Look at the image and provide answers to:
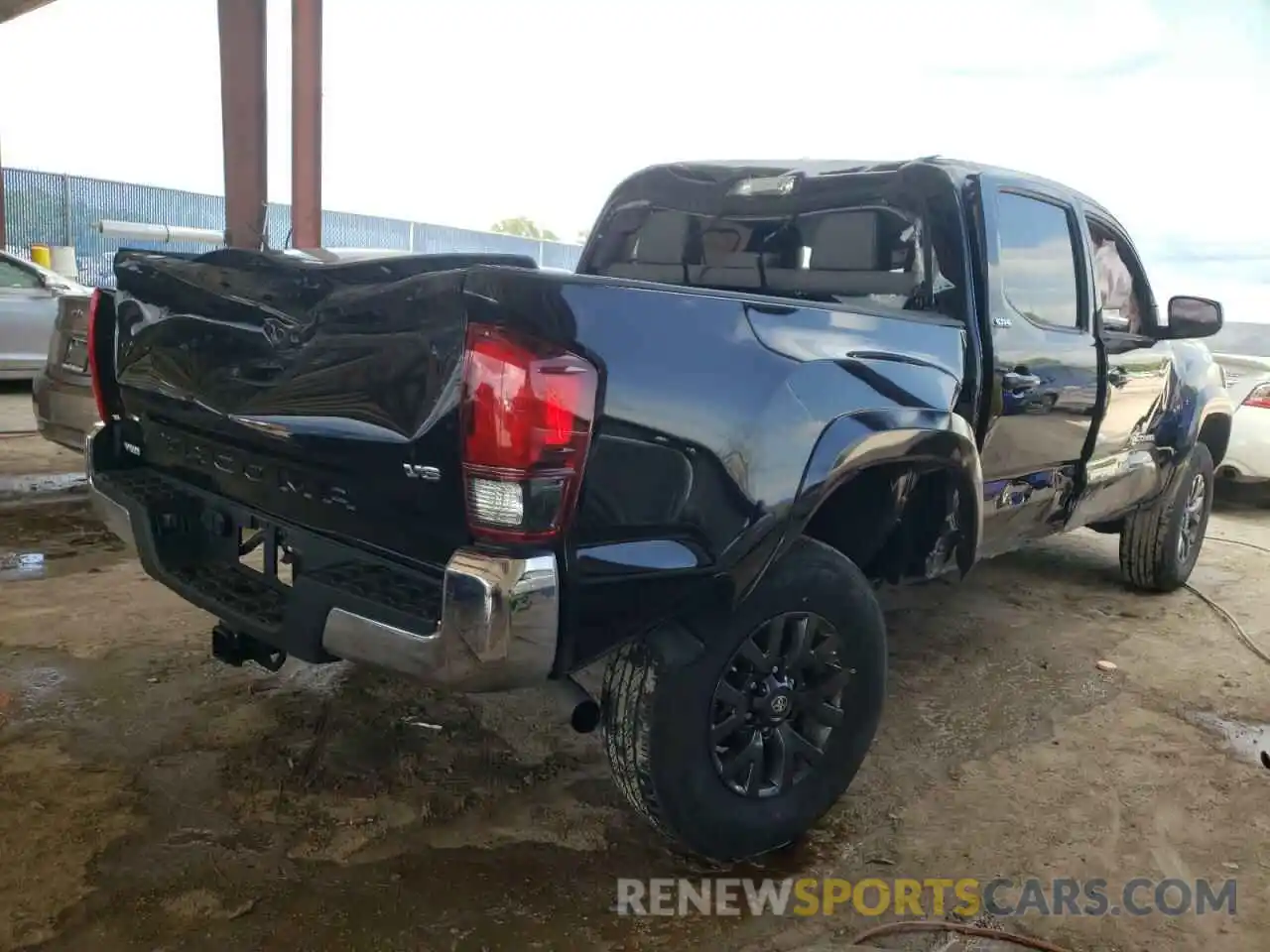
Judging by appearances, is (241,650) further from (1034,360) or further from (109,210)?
(109,210)

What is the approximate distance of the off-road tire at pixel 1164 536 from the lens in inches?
193

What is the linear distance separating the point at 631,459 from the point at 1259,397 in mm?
6877

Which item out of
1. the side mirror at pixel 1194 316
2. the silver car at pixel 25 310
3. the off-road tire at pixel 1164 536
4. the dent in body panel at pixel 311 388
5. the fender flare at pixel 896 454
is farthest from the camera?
the silver car at pixel 25 310

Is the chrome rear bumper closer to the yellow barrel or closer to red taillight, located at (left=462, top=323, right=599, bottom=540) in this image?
red taillight, located at (left=462, top=323, right=599, bottom=540)

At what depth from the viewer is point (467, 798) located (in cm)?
275

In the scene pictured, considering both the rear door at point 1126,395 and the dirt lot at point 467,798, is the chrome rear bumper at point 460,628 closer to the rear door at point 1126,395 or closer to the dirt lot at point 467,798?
the dirt lot at point 467,798

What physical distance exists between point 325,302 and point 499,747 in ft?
4.97

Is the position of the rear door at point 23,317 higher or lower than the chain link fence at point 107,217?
lower

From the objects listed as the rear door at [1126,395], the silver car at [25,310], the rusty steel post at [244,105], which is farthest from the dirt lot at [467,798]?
the rusty steel post at [244,105]

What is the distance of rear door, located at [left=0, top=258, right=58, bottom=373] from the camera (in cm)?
853

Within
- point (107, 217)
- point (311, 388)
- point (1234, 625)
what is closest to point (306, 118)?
point (107, 217)

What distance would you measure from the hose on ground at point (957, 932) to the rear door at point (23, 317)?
28.2ft

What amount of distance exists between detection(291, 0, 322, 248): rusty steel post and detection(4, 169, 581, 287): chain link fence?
376 centimetres

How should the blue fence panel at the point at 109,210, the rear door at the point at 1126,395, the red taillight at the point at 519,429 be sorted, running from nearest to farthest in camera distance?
1. the red taillight at the point at 519,429
2. the rear door at the point at 1126,395
3. the blue fence panel at the point at 109,210
